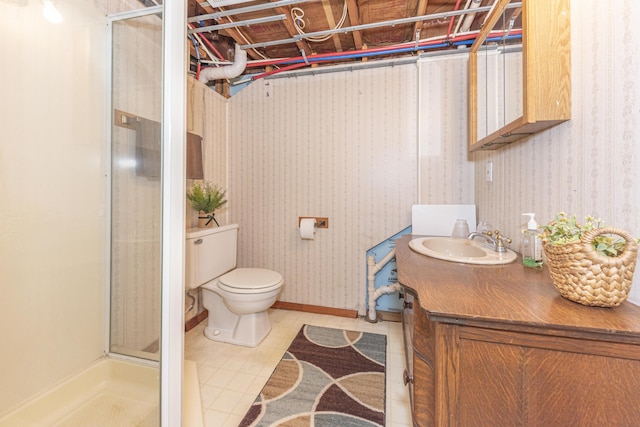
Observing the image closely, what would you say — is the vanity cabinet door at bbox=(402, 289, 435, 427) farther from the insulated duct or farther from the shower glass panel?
the insulated duct

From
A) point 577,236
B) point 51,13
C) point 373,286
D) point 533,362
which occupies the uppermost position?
point 51,13

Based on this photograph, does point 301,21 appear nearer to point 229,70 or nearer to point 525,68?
point 229,70

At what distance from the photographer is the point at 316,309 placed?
7.58 feet

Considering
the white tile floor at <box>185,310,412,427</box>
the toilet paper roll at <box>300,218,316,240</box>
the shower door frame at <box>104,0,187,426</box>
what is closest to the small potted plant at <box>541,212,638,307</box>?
the white tile floor at <box>185,310,412,427</box>

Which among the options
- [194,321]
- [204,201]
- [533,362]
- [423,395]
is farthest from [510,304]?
[194,321]

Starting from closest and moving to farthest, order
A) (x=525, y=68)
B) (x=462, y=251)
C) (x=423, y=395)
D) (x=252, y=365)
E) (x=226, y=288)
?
(x=423, y=395), (x=525, y=68), (x=462, y=251), (x=252, y=365), (x=226, y=288)

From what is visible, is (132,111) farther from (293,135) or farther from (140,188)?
(293,135)

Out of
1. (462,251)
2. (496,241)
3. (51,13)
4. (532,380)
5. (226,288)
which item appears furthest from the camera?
(226,288)

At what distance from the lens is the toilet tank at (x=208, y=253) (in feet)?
5.77

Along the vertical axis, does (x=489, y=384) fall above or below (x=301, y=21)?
below

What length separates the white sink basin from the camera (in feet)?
3.46

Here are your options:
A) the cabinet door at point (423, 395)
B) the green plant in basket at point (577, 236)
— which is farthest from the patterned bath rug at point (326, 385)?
the green plant in basket at point (577, 236)

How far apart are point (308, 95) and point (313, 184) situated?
0.74m

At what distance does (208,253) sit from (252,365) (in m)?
0.78
